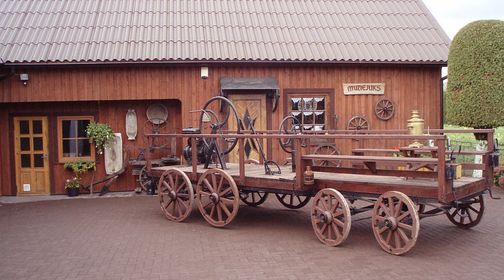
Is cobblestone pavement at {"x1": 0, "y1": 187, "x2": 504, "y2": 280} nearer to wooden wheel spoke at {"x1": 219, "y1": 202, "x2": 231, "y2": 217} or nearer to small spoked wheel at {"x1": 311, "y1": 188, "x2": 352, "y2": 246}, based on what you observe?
small spoked wheel at {"x1": 311, "y1": 188, "x2": 352, "y2": 246}

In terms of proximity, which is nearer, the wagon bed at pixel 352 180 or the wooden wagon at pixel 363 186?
the wooden wagon at pixel 363 186

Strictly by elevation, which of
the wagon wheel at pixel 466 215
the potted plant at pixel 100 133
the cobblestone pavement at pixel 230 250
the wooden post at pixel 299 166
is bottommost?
the cobblestone pavement at pixel 230 250

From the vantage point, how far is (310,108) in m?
11.7

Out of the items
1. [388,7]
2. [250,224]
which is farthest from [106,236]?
[388,7]

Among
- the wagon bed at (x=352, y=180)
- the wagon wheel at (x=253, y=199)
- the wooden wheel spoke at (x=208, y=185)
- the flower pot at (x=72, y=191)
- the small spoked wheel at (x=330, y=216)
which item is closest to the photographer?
the wagon bed at (x=352, y=180)

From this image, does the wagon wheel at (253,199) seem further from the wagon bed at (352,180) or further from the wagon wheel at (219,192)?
the wagon wheel at (219,192)

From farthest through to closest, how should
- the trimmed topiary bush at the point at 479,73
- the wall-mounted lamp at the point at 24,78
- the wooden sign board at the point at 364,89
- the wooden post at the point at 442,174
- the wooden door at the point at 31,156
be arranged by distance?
the wooden sign board at the point at 364,89, the wooden door at the point at 31,156, the wall-mounted lamp at the point at 24,78, the trimmed topiary bush at the point at 479,73, the wooden post at the point at 442,174

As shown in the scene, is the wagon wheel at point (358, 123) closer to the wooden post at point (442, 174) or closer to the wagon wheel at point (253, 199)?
the wagon wheel at point (253, 199)

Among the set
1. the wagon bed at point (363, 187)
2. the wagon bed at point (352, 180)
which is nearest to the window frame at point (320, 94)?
the wagon bed at point (363, 187)

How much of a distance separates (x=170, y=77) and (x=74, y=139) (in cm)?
281

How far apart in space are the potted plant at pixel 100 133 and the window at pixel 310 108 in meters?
4.34

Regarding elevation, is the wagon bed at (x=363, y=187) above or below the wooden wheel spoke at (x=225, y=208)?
above

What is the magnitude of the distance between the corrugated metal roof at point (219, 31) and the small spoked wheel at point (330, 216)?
5.70 meters

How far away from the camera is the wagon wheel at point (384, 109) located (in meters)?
11.7
